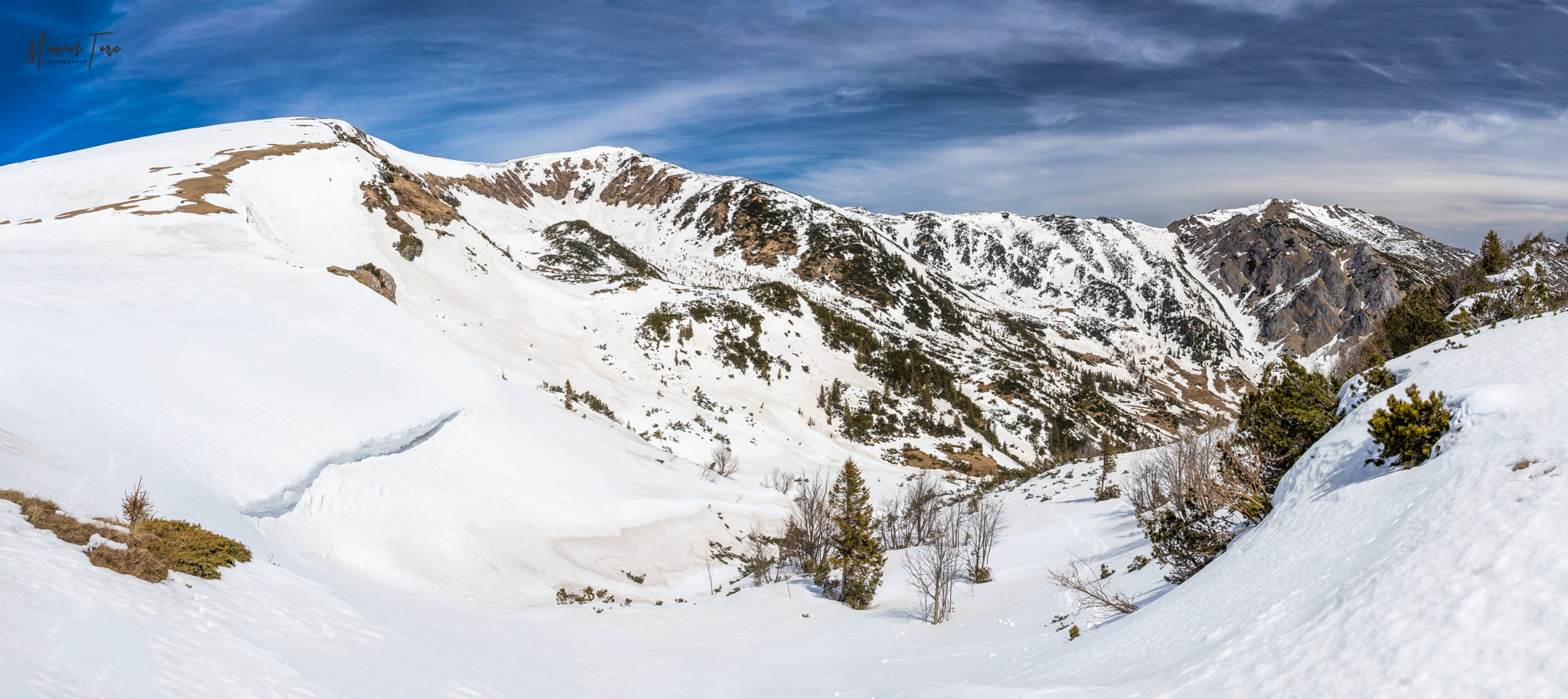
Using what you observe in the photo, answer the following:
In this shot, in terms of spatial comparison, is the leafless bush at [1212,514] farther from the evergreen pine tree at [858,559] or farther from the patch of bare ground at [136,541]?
the patch of bare ground at [136,541]

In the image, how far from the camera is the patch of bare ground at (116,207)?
1511 inches

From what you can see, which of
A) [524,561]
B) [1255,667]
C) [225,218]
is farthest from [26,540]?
[225,218]

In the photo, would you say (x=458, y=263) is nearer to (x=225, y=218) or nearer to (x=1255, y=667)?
(x=225, y=218)

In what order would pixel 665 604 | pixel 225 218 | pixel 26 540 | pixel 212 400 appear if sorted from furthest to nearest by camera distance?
pixel 225 218 → pixel 665 604 → pixel 212 400 → pixel 26 540

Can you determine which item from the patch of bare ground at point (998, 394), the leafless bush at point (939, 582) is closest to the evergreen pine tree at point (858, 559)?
the leafless bush at point (939, 582)

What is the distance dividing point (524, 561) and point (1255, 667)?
24512 millimetres

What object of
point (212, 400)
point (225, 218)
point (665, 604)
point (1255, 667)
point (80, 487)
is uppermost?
point (225, 218)

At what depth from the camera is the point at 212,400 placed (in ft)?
63.3

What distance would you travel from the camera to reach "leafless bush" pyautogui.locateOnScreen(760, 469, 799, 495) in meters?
52.4

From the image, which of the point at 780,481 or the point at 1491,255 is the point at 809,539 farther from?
the point at 1491,255

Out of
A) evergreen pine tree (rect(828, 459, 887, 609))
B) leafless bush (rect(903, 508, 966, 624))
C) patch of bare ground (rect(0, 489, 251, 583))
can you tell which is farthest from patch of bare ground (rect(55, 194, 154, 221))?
leafless bush (rect(903, 508, 966, 624))

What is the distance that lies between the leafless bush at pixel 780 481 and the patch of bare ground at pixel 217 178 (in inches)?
1747

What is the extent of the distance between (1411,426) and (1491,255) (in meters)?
29.3

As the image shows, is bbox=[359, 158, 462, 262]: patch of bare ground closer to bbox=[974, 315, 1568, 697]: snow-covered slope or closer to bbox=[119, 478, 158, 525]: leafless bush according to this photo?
bbox=[119, 478, 158, 525]: leafless bush
